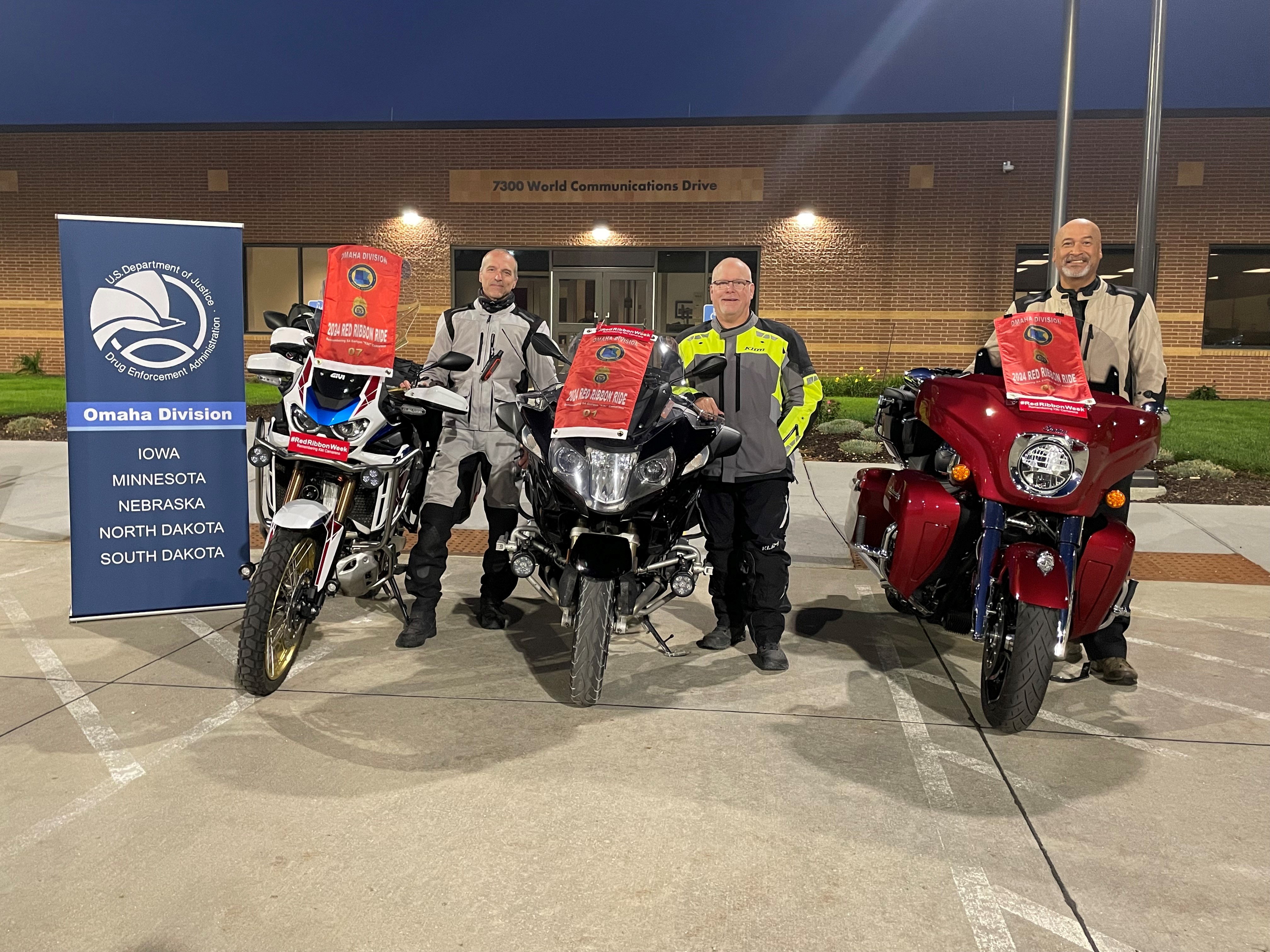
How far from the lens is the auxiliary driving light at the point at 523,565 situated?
3.95 metres

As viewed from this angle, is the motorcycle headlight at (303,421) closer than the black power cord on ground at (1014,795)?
No

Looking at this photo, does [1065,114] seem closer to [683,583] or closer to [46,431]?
[683,583]

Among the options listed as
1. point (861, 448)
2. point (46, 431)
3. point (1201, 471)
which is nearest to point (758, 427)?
point (861, 448)

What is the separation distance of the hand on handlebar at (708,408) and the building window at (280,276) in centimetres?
1805

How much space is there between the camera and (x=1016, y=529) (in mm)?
3803

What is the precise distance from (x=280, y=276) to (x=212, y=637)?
18.3 m

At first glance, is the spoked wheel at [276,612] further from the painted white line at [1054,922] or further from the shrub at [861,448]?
the shrub at [861,448]

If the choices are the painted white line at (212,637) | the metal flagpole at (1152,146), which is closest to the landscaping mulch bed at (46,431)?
the painted white line at (212,637)

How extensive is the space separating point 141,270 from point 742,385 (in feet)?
9.83

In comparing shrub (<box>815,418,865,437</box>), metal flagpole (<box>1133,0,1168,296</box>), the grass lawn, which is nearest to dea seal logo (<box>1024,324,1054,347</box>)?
metal flagpole (<box>1133,0,1168,296</box>)

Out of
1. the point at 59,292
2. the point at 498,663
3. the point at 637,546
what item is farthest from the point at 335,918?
the point at 59,292

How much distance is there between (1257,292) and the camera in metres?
19.4

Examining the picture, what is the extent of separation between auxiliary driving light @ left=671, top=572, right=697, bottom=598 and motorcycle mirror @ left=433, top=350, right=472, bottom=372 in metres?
1.46

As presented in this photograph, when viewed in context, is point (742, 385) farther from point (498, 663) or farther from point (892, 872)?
point (892, 872)
